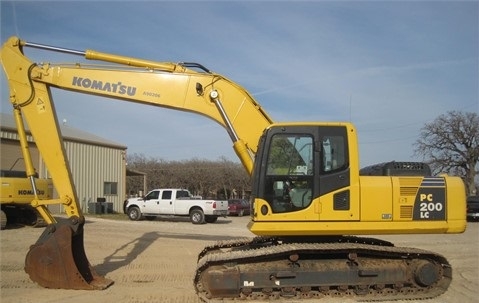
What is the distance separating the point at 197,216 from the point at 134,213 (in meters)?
4.20

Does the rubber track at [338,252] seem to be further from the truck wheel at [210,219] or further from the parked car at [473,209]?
the parked car at [473,209]

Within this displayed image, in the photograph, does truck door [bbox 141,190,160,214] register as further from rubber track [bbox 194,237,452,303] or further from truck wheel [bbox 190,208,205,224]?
rubber track [bbox 194,237,452,303]

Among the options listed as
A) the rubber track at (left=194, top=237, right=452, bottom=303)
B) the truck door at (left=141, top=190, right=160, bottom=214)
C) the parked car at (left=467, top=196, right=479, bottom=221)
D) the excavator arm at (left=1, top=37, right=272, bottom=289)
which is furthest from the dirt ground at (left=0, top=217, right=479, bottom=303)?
the parked car at (left=467, top=196, right=479, bottom=221)

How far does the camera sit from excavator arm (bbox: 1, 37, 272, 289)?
9.32 metres

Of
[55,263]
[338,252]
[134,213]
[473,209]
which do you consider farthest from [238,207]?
[338,252]

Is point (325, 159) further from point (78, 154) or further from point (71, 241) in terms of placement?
point (78, 154)

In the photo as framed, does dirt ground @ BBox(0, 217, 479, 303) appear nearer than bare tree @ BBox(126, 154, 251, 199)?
Yes

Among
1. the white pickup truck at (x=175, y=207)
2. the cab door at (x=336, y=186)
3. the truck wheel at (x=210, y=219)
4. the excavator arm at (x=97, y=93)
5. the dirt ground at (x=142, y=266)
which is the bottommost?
the dirt ground at (x=142, y=266)

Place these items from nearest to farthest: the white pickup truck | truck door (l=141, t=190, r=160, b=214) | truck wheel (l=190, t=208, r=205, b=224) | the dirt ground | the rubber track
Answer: the rubber track, the dirt ground, truck wheel (l=190, t=208, r=205, b=224), the white pickup truck, truck door (l=141, t=190, r=160, b=214)

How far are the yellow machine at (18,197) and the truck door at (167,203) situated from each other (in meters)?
7.69

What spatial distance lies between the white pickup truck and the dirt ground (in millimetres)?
7432

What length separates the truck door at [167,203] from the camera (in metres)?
27.3

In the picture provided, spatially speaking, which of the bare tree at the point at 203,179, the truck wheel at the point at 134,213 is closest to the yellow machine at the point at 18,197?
the truck wheel at the point at 134,213

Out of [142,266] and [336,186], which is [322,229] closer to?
[336,186]
